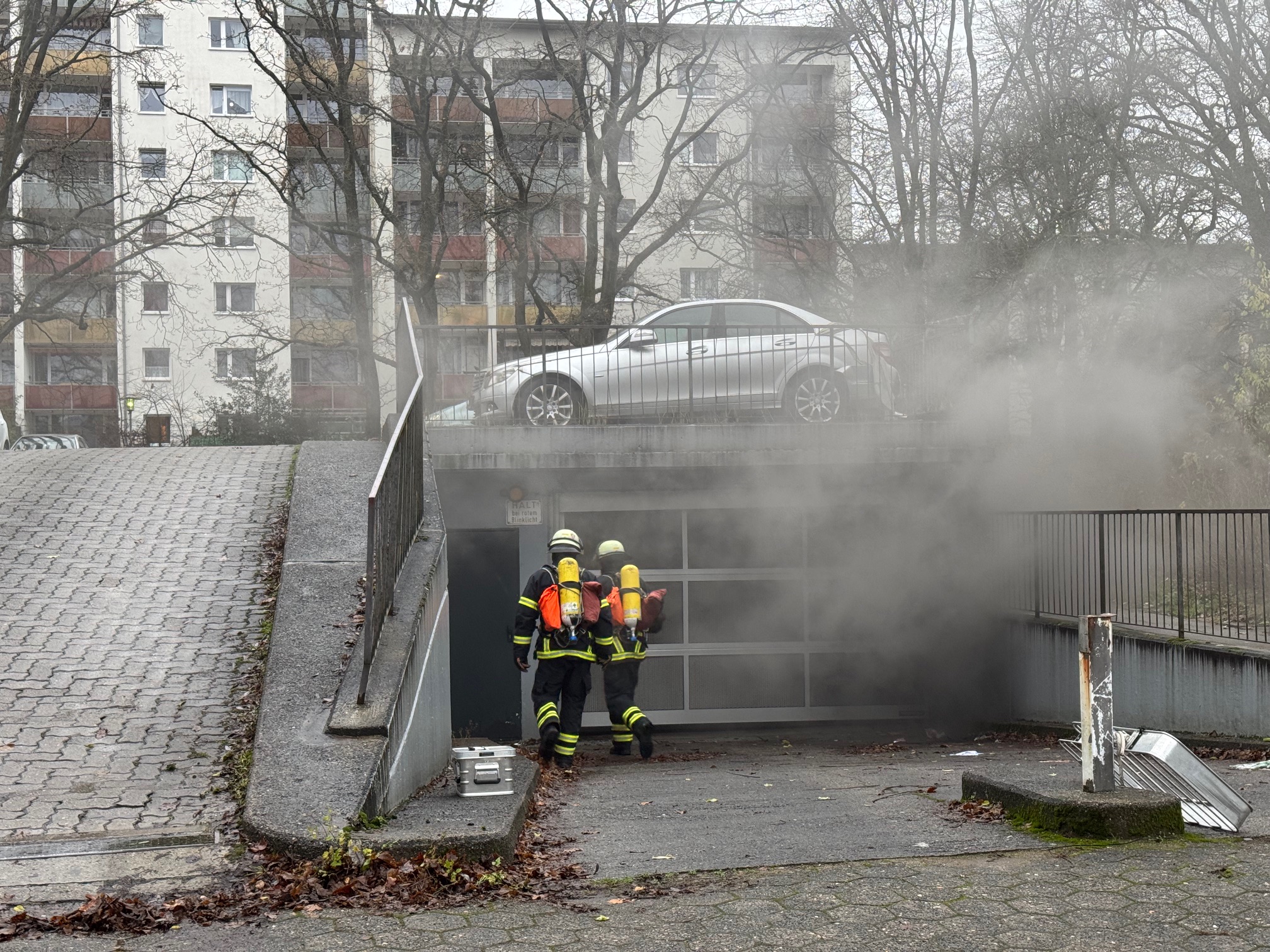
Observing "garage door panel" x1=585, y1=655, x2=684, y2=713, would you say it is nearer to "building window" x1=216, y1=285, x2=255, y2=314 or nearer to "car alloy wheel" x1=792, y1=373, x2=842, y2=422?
"car alloy wheel" x1=792, y1=373, x2=842, y2=422

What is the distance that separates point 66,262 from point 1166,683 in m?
38.6

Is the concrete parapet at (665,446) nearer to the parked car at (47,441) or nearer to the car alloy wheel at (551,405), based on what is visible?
the car alloy wheel at (551,405)

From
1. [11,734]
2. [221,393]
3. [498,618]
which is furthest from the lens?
[221,393]

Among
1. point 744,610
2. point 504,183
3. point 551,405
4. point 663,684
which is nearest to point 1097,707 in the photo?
point 551,405

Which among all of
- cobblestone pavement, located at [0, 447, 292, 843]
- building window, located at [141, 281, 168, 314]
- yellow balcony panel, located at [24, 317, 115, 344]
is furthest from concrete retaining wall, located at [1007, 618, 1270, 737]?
yellow balcony panel, located at [24, 317, 115, 344]

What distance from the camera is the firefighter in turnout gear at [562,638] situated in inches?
335

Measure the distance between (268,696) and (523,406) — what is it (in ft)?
23.2

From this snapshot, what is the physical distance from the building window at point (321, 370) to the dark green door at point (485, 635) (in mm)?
31849

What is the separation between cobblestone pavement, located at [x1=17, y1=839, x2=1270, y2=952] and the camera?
11.4 feet

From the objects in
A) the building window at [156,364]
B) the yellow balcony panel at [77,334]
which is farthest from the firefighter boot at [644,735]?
the building window at [156,364]

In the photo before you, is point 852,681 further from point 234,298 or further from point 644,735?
point 234,298

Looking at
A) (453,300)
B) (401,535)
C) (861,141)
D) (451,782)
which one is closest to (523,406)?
(401,535)

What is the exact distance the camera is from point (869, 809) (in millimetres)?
5820

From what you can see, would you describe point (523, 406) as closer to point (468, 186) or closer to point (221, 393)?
point (468, 186)
